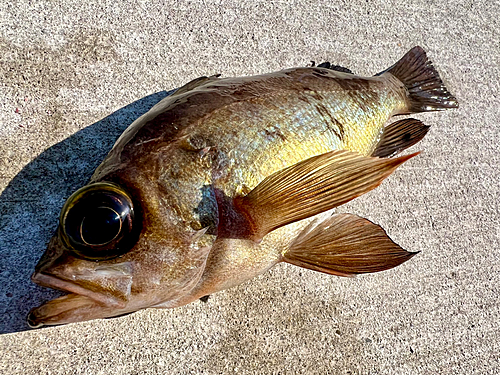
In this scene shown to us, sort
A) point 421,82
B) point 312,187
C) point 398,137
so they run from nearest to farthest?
point 312,187, point 398,137, point 421,82

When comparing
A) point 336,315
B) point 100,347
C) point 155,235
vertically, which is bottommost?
point 100,347

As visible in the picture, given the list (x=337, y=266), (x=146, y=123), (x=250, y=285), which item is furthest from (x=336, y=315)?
(x=146, y=123)

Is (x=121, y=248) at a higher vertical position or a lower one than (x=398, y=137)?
lower

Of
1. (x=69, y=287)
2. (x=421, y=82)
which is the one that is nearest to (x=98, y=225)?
(x=69, y=287)

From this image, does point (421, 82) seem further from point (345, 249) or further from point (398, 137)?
point (345, 249)

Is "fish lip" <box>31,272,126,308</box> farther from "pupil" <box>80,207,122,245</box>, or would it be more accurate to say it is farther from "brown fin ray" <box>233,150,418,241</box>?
"brown fin ray" <box>233,150,418,241</box>

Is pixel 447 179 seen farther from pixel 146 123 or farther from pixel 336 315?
pixel 146 123

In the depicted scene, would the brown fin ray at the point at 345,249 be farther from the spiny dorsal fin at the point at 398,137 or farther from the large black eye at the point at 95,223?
the large black eye at the point at 95,223
